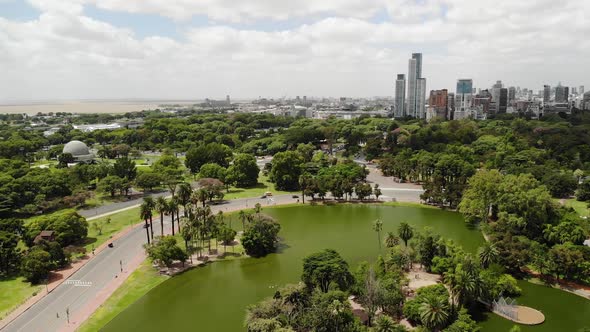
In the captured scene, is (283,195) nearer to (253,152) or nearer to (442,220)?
(442,220)

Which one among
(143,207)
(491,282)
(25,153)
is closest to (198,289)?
(143,207)

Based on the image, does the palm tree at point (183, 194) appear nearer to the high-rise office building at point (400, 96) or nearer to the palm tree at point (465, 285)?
the palm tree at point (465, 285)

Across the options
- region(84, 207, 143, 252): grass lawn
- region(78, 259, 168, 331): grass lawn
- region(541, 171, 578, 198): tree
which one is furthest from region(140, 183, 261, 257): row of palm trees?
region(541, 171, 578, 198): tree

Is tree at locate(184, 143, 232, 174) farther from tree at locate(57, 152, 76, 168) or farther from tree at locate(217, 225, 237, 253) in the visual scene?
tree at locate(217, 225, 237, 253)

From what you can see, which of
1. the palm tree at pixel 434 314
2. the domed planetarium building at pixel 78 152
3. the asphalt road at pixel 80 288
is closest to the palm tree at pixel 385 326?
the palm tree at pixel 434 314

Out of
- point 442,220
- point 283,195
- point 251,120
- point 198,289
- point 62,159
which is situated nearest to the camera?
point 198,289

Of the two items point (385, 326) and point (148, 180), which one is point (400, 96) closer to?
point (148, 180)
